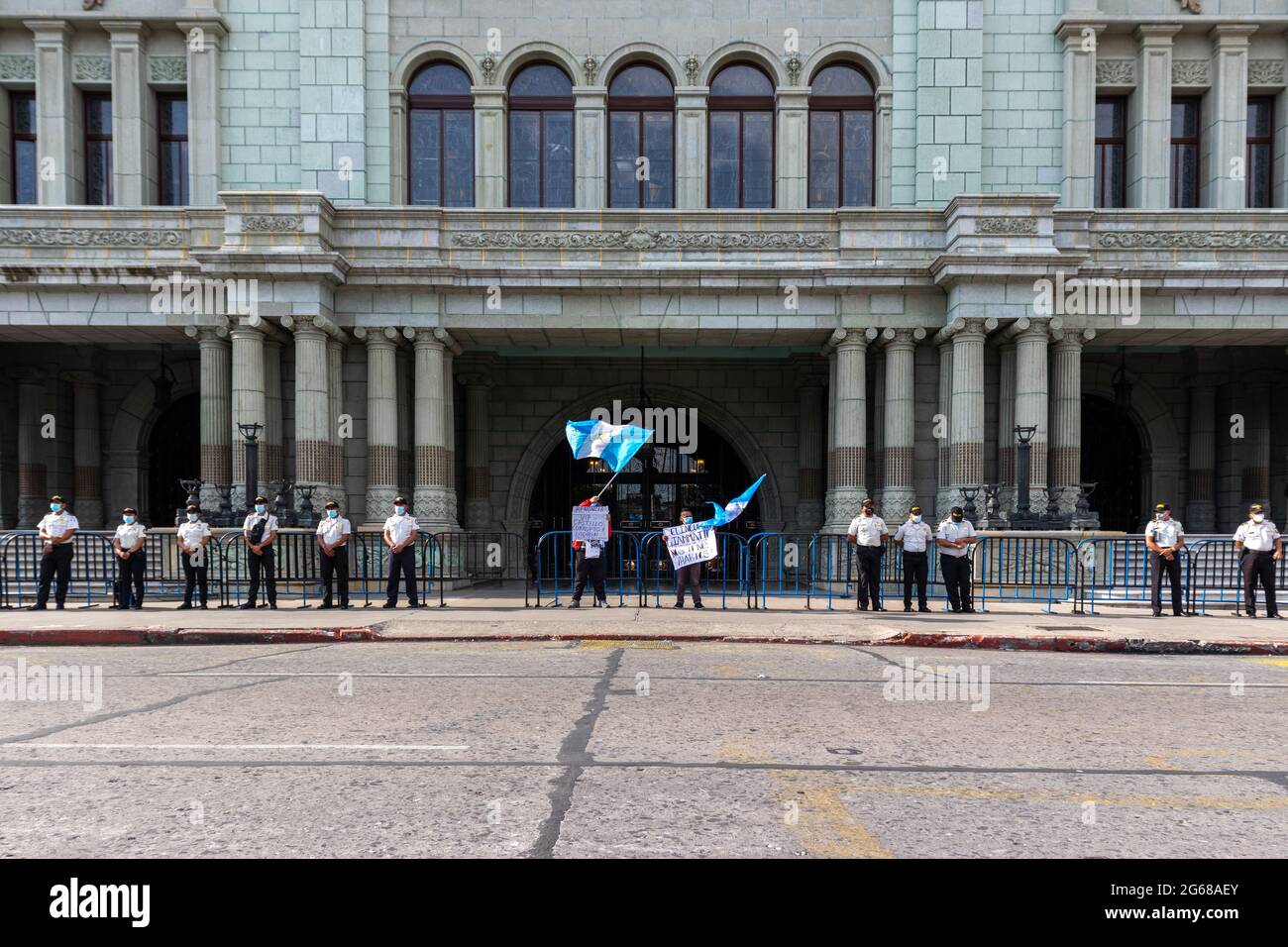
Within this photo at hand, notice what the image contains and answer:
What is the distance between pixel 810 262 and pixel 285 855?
54.9ft

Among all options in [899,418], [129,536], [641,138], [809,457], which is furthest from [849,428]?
[129,536]

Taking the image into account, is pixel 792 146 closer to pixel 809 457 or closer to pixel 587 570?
pixel 809 457

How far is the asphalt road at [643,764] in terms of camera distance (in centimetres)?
370

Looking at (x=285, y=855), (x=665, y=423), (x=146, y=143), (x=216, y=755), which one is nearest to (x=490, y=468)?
(x=665, y=423)

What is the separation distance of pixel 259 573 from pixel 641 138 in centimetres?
1290

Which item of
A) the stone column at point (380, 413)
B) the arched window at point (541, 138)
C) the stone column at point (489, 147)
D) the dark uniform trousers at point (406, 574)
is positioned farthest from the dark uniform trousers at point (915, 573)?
the stone column at point (489, 147)

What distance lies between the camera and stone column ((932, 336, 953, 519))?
18000 mm

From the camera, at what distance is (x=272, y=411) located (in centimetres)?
1838

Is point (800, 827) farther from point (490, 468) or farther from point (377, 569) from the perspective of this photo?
point (490, 468)

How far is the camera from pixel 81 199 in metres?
20.3

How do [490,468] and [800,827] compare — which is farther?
[490,468]

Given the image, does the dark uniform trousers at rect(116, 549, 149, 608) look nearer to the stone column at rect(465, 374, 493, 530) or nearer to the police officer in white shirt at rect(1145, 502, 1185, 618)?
the stone column at rect(465, 374, 493, 530)

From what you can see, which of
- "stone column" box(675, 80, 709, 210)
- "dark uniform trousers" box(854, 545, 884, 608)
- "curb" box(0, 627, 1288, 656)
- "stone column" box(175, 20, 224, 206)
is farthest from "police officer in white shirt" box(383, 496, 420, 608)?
"stone column" box(175, 20, 224, 206)

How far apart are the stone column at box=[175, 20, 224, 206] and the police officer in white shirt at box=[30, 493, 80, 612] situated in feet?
28.3
